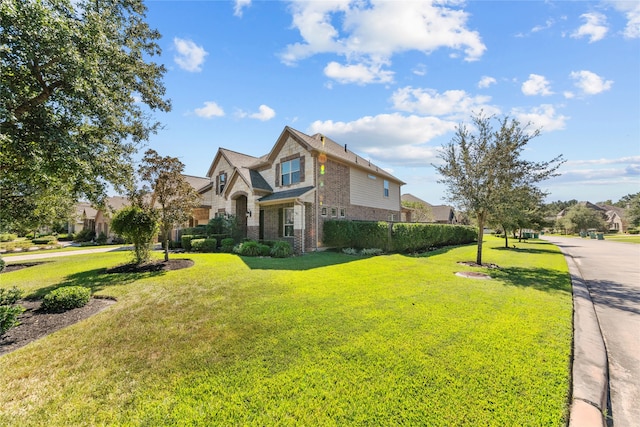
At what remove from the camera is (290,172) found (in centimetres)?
1766

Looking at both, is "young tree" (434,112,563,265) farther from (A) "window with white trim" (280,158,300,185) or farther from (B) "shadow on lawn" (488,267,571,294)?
(A) "window with white trim" (280,158,300,185)

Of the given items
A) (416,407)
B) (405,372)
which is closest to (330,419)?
(416,407)

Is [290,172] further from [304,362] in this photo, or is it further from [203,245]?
[304,362]

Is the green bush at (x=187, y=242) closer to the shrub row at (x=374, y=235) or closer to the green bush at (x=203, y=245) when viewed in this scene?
the green bush at (x=203, y=245)

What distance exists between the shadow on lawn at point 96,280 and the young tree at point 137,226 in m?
1.44

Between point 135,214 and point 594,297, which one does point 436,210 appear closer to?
point 594,297

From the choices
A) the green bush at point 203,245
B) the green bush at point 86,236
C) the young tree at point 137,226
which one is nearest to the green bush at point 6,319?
the young tree at point 137,226

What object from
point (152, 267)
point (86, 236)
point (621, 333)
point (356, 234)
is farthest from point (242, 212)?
point (86, 236)

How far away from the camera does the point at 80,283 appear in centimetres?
Answer: 809

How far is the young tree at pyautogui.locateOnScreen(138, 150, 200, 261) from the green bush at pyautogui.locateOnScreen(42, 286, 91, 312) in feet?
16.8

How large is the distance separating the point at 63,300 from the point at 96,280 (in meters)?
3.29

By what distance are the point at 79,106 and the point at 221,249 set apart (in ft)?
40.6

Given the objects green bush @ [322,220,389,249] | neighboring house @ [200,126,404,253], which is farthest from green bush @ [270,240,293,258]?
green bush @ [322,220,389,249]

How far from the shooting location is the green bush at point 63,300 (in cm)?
564
